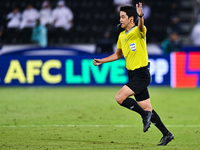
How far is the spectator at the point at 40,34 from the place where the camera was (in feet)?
55.9

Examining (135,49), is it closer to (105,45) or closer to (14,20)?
(105,45)

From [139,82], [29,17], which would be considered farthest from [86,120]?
[29,17]

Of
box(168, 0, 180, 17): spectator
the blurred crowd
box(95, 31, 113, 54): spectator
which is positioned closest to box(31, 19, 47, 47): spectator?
the blurred crowd

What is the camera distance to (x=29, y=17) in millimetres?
17625

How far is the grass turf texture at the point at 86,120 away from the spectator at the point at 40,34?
3.64 meters

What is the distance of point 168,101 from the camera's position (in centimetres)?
1153

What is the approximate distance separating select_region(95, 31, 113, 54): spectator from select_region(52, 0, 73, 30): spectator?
196 cm

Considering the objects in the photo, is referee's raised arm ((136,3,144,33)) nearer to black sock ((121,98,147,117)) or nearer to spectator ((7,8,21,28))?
black sock ((121,98,147,117))

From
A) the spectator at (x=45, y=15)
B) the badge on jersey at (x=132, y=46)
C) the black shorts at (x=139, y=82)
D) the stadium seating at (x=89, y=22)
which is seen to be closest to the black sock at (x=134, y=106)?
the black shorts at (x=139, y=82)

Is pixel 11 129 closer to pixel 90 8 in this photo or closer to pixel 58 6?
pixel 58 6

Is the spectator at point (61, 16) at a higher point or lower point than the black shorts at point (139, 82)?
lower

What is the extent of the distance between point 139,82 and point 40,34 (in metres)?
11.8

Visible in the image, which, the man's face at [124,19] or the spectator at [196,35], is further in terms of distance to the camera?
the spectator at [196,35]

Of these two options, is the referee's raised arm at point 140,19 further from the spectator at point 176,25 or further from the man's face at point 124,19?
the spectator at point 176,25
